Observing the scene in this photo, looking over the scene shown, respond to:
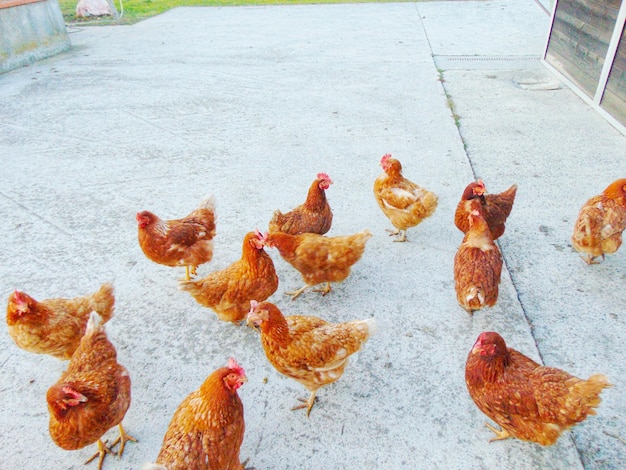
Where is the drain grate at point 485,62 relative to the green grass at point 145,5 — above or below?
below

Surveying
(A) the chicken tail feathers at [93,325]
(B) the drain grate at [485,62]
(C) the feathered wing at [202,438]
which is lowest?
(C) the feathered wing at [202,438]

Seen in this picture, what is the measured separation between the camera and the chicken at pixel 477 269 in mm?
3363

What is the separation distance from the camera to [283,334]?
2.89 m

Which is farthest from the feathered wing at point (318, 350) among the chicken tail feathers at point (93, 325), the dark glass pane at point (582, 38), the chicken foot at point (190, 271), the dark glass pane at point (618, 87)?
the dark glass pane at point (582, 38)

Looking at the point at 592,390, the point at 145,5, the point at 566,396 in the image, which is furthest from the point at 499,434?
the point at 145,5

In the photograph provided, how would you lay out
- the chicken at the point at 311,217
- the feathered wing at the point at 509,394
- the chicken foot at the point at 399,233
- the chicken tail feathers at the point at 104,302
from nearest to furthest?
the feathered wing at the point at 509,394
the chicken tail feathers at the point at 104,302
the chicken at the point at 311,217
the chicken foot at the point at 399,233

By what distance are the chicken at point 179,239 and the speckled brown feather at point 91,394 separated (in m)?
1.03

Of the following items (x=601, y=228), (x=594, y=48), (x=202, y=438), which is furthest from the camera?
(x=594, y=48)

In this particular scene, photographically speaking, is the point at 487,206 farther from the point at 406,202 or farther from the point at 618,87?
the point at 618,87

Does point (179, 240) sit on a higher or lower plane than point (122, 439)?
higher

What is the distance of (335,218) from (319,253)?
1306 mm

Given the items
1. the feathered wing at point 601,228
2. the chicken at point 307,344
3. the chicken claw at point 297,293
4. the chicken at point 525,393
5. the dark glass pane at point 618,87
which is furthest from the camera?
the dark glass pane at point 618,87

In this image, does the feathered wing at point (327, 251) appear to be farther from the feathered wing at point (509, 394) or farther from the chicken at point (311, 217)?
the feathered wing at point (509, 394)

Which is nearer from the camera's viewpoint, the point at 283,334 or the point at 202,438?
the point at 202,438
